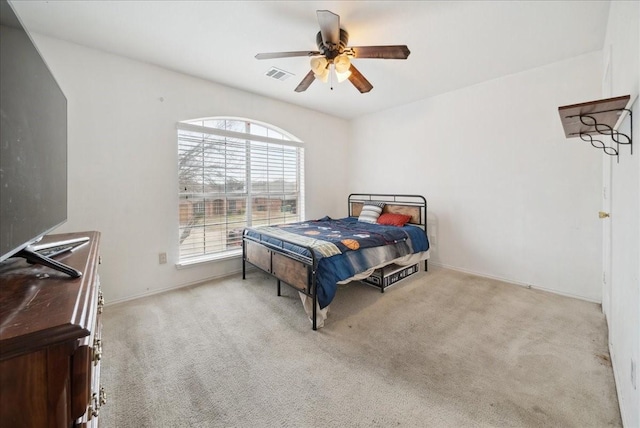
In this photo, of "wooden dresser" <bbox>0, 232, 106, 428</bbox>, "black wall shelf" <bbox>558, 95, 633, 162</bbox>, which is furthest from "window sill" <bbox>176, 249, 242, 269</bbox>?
"black wall shelf" <bbox>558, 95, 633, 162</bbox>

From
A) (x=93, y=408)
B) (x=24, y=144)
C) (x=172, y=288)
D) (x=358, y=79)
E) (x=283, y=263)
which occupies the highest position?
(x=358, y=79)

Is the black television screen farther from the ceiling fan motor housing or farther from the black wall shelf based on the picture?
the black wall shelf

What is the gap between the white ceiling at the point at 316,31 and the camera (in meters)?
2.05

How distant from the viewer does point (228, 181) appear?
3609 mm

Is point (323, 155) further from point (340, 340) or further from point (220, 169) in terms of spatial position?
point (340, 340)

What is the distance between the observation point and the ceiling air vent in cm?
305

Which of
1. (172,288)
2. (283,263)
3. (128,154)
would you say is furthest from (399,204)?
(128,154)

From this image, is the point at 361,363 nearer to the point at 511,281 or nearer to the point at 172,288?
the point at 172,288

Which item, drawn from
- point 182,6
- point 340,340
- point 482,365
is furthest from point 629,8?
point 182,6

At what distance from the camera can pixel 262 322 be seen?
2.38 m

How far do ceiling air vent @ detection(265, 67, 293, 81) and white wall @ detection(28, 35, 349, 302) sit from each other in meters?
0.72

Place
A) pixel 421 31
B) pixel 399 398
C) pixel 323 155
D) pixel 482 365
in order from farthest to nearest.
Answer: pixel 323 155 → pixel 421 31 → pixel 482 365 → pixel 399 398

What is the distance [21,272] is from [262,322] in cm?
173

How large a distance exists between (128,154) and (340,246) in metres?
2.48
